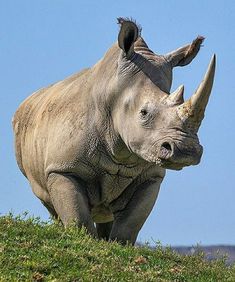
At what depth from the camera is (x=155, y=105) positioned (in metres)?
11.5

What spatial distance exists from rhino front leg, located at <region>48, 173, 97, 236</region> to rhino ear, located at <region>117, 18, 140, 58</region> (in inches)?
64.6

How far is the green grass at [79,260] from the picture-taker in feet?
31.7

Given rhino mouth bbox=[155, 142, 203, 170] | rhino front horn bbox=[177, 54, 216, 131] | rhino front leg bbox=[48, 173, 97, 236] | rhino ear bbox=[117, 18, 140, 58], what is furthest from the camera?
rhino front leg bbox=[48, 173, 97, 236]

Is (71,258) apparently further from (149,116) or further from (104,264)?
(149,116)

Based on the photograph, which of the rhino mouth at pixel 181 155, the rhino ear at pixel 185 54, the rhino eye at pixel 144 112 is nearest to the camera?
the rhino mouth at pixel 181 155

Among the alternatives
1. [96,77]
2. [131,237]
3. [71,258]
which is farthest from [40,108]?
[71,258]

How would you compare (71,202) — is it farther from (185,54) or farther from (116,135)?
(185,54)

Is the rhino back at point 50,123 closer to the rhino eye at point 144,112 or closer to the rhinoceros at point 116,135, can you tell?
the rhinoceros at point 116,135

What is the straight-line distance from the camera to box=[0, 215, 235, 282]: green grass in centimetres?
966

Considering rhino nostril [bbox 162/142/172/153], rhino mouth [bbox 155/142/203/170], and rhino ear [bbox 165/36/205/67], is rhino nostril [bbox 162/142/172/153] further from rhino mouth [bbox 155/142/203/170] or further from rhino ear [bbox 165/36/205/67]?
rhino ear [bbox 165/36/205/67]

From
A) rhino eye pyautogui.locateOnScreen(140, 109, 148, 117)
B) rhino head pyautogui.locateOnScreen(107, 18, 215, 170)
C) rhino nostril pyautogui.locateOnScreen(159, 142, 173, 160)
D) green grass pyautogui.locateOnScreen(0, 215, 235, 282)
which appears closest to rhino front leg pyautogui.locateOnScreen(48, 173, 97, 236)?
green grass pyautogui.locateOnScreen(0, 215, 235, 282)

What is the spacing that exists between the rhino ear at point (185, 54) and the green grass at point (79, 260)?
7.76ft

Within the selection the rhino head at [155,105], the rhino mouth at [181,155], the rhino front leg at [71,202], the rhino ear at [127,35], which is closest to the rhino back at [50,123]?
the rhino front leg at [71,202]

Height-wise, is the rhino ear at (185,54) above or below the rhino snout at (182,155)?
above
